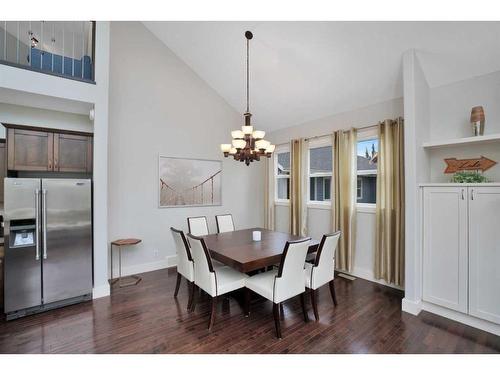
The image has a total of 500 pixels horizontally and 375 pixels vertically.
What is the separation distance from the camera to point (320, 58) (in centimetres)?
338

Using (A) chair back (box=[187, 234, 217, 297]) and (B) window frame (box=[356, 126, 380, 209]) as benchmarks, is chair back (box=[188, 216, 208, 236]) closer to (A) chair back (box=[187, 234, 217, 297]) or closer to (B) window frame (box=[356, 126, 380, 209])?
(A) chair back (box=[187, 234, 217, 297])

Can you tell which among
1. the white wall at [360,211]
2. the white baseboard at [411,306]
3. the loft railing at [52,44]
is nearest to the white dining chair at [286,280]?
the white baseboard at [411,306]

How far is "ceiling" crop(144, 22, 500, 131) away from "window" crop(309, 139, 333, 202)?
1.84 ft

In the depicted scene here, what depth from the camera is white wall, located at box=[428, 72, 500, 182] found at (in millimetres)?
2643

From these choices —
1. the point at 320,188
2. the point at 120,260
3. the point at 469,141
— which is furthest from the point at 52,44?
the point at 469,141

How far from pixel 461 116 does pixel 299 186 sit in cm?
253

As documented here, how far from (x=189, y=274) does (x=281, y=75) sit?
334 cm

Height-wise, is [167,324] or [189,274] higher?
[189,274]

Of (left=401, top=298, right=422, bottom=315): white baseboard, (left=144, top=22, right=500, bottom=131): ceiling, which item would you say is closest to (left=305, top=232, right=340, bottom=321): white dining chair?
(left=401, top=298, right=422, bottom=315): white baseboard

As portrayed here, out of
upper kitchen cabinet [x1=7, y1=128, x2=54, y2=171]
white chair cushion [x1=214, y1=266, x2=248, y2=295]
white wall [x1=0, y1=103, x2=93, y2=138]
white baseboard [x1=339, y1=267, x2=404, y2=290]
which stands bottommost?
white baseboard [x1=339, y1=267, x2=404, y2=290]

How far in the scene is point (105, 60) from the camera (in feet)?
10.4
